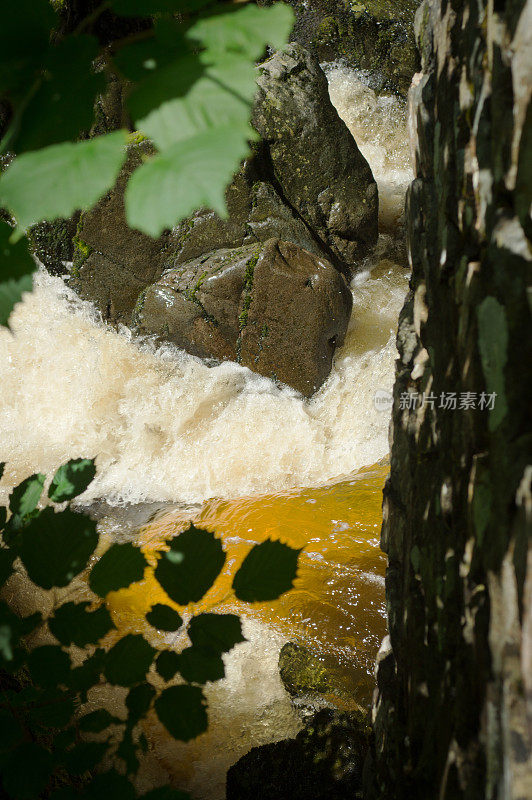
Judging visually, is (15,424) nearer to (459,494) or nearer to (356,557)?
(356,557)

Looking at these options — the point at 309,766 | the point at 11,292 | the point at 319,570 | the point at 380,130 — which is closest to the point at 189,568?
the point at 11,292

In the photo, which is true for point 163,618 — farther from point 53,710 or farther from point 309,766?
point 309,766

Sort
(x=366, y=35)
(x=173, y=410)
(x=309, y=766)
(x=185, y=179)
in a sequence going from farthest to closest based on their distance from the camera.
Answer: (x=366, y=35) < (x=173, y=410) < (x=309, y=766) < (x=185, y=179)

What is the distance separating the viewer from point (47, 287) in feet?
18.6

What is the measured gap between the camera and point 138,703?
872 mm

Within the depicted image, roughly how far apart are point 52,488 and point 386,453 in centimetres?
355

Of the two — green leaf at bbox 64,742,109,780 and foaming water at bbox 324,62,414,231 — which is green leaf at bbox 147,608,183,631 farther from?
foaming water at bbox 324,62,414,231

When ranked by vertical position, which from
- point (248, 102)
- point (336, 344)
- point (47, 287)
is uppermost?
point (248, 102)

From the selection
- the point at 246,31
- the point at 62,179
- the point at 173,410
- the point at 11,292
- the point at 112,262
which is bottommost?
the point at 173,410

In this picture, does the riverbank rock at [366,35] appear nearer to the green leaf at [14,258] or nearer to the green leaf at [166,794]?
the green leaf at [14,258]

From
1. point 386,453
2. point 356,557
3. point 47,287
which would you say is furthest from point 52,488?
point 47,287

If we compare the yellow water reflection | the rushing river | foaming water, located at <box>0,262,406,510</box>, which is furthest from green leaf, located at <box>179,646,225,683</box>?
foaming water, located at <box>0,262,406,510</box>

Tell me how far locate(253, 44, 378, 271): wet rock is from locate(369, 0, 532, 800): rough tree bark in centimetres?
435

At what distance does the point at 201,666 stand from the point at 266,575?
0.16 m
